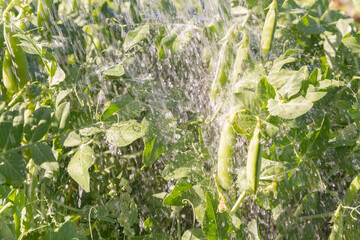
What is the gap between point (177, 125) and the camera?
880 millimetres

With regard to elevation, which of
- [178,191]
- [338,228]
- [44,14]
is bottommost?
[338,228]

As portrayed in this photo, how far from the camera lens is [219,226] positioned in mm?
636

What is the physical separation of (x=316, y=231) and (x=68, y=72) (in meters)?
0.60

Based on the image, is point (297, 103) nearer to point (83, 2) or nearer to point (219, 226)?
point (219, 226)

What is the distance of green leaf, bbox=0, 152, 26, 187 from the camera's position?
28.5 inches

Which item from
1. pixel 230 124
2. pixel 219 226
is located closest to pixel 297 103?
pixel 230 124

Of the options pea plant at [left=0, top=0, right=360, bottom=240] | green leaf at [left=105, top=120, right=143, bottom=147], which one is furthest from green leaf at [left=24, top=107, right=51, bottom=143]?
green leaf at [left=105, top=120, right=143, bottom=147]

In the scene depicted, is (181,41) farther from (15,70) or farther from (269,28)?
(15,70)

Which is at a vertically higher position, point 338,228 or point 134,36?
point 134,36

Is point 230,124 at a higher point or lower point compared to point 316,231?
higher

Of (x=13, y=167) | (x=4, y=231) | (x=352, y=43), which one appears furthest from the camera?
(x=352, y=43)

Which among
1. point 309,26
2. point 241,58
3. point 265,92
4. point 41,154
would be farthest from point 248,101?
point 309,26

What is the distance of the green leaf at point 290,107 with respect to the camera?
2.13 feet

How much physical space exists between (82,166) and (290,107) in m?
0.36
